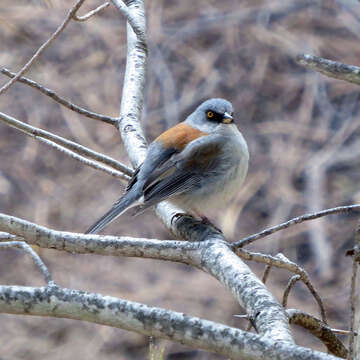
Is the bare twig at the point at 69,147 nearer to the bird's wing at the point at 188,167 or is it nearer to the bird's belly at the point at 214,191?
the bird's wing at the point at 188,167

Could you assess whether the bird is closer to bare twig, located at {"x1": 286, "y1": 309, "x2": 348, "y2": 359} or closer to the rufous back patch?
the rufous back patch

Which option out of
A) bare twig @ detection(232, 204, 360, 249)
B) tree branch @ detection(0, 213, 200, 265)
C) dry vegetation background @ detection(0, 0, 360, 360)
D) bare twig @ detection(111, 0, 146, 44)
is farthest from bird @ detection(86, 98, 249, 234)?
dry vegetation background @ detection(0, 0, 360, 360)

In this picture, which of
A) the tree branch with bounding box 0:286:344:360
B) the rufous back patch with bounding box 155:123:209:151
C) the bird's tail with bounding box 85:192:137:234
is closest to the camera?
the tree branch with bounding box 0:286:344:360

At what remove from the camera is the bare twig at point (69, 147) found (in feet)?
10.5

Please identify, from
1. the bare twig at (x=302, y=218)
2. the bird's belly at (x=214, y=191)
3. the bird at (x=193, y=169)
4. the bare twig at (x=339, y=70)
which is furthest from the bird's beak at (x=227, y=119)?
the bare twig at (x=339, y=70)

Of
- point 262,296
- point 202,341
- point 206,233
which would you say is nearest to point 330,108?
point 206,233

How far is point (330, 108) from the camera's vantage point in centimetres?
695

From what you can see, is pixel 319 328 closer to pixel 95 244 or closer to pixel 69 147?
pixel 95 244

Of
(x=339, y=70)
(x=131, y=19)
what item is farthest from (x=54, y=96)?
(x=339, y=70)

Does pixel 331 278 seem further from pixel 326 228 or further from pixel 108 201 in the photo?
pixel 108 201

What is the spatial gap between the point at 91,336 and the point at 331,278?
203 centimetres

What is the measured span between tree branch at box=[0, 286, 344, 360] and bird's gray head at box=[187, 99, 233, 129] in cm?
251

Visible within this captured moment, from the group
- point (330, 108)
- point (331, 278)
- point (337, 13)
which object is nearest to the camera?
point (331, 278)

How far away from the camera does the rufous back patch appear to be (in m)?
3.96
